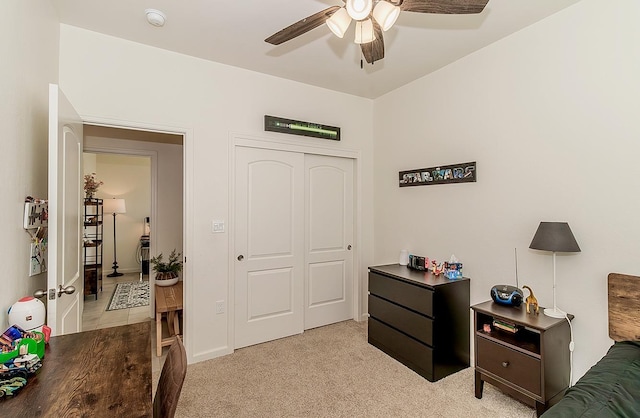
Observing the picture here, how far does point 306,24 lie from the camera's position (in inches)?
62.6

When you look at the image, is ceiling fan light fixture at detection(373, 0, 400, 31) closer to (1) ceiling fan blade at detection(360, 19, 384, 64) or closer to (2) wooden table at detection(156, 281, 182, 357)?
(1) ceiling fan blade at detection(360, 19, 384, 64)

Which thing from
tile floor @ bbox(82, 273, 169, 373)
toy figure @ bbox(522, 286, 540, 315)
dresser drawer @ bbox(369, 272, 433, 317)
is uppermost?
toy figure @ bbox(522, 286, 540, 315)

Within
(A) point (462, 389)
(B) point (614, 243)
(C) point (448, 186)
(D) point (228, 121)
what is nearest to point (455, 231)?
(C) point (448, 186)

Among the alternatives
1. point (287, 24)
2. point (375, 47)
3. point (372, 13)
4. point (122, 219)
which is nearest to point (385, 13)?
point (372, 13)

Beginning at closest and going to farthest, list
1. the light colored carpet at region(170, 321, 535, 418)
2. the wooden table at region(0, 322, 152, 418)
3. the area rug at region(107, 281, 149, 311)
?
1. the wooden table at region(0, 322, 152, 418)
2. the light colored carpet at region(170, 321, 535, 418)
3. the area rug at region(107, 281, 149, 311)

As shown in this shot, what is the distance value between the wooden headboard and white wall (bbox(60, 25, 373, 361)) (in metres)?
2.73

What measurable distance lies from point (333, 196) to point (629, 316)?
2597 mm

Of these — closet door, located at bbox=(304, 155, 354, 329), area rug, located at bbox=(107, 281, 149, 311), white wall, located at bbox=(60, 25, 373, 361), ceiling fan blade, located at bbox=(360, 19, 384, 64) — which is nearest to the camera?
ceiling fan blade, located at bbox=(360, 19, 384, 64)

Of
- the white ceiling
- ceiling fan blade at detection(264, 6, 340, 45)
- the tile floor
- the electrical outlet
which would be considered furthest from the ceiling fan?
the tile floor

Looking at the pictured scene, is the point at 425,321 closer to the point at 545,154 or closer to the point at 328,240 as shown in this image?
the point at 328,240

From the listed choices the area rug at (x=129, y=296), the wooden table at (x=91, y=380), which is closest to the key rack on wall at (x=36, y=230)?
the wooden table at (x=91, y=380)

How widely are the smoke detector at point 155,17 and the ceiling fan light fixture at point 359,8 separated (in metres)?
1.51

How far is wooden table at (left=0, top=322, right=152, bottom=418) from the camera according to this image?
2.95 ft

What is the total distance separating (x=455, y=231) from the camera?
9.29ft
